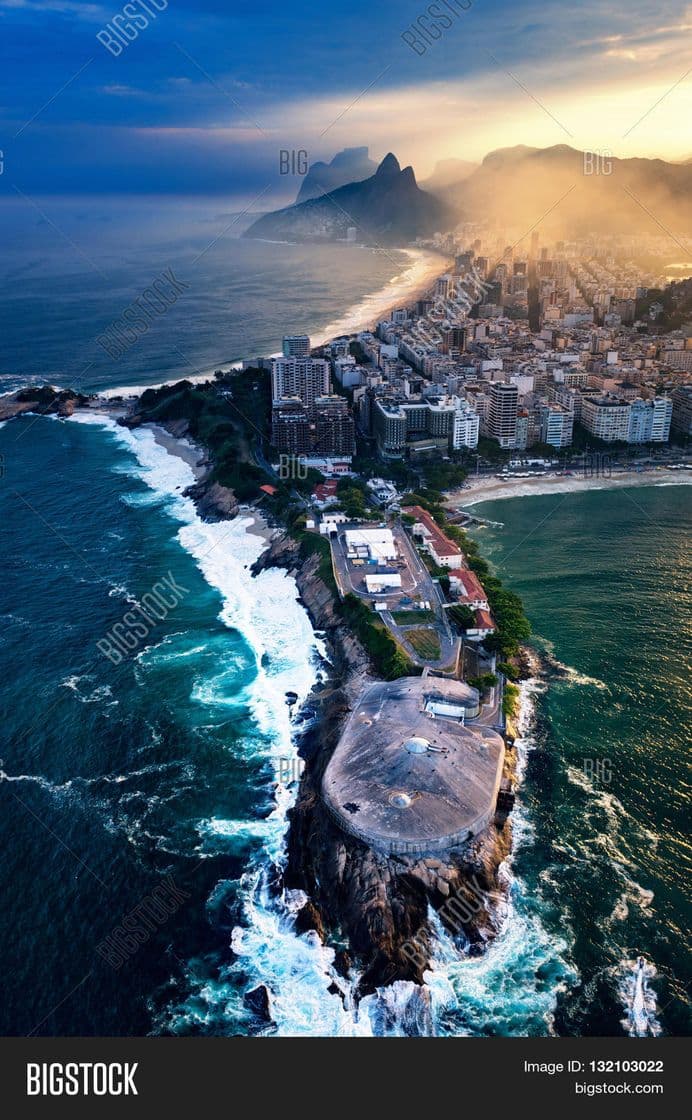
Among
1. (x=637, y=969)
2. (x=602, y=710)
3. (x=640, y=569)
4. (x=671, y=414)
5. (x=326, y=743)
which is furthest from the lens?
(x=671, y=414)

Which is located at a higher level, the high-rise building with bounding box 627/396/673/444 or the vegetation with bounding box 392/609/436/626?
the high-rise building with bounding box 627/396/673/444

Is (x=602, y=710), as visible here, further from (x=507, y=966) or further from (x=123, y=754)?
(x=123, y=754)

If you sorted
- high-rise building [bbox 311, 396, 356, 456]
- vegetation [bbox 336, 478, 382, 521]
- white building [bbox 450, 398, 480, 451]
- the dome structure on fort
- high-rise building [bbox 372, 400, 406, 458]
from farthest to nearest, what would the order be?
white building [bbox 450, 398, 480, 451]
high-rise building [bbox 311, 396, 356, 456]
high-rise building [bbox 372, 400, 406, 458]
vegetation [bbox 336, 478, 382, 521]
the dome structure on fort

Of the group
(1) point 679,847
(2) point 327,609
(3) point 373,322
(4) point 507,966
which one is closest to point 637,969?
(4) point 507,966

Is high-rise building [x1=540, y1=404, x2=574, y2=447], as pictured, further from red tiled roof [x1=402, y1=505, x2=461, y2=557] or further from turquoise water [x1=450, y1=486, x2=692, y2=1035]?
red tiled roof [x1=402, y1=505, x2=461, y2=557]

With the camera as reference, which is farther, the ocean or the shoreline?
the shoreline

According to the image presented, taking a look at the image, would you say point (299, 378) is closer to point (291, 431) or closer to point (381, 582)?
point (291, 431)

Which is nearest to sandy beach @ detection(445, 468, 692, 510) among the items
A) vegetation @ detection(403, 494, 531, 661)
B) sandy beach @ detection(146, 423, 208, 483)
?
vegetation @ detection(403, 494, 531, 661)

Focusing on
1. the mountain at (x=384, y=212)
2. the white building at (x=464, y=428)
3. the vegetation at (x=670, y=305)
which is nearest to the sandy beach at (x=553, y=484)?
the white building at (x=464, y=428)
